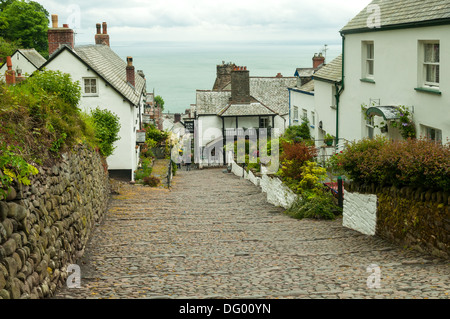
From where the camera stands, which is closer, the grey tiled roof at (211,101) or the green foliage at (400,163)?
the green foliage at (400,163)

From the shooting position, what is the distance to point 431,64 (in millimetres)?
15062

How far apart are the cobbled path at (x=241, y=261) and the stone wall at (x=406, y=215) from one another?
26 centimetres

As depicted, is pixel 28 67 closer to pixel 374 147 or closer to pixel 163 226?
pixel 163 226

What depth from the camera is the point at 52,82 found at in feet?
44.5

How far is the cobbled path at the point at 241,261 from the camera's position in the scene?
24.1ft

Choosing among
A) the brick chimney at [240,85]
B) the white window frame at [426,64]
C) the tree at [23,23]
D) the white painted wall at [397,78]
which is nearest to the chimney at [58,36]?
the white painted wall at [397,78]

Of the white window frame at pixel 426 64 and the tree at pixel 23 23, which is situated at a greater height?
the tree at pixel 23 23

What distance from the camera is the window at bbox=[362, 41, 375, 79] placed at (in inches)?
754

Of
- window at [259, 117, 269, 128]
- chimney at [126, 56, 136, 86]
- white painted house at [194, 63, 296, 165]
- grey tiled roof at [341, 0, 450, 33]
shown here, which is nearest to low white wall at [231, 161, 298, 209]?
grey tiled roof at [341, 0, 450, 33]

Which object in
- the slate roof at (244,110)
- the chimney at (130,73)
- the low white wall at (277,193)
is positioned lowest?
the low white wall at (277,193)

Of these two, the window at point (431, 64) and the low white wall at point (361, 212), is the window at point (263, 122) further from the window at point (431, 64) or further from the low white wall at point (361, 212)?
the low white wall at point (361, 212)

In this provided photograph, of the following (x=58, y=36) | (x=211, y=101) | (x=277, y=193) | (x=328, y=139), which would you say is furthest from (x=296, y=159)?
(x=211, y=101)

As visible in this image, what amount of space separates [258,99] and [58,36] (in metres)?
31.2

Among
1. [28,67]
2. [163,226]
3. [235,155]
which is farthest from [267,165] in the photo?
[28,67]
